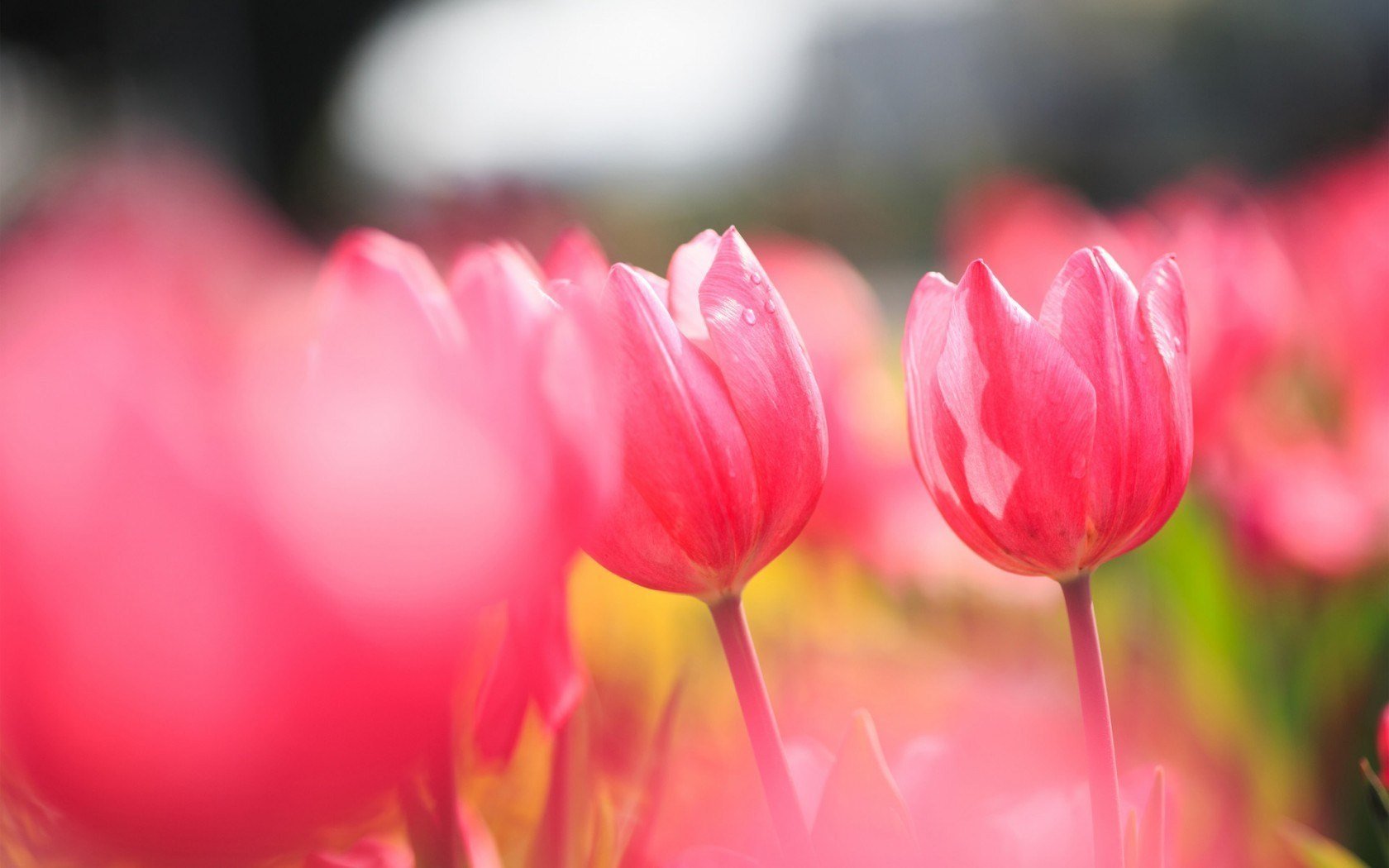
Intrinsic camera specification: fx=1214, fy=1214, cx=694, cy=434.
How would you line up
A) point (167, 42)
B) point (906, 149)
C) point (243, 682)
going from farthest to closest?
point (906, 149)
point (167, 42)
point (243, 682)

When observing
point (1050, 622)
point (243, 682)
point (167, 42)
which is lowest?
point (1050, 622)

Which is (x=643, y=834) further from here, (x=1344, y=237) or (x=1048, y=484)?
(x=1344, y=237)

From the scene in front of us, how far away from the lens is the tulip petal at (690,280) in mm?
193

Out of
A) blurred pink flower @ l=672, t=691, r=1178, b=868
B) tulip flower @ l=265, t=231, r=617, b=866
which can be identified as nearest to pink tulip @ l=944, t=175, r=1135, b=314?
blurred pink flower @ l=672, t=691, r=1178, b=868

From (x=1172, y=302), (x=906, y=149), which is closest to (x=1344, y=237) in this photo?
(x=1172, y=302)

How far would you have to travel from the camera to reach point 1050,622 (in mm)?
437

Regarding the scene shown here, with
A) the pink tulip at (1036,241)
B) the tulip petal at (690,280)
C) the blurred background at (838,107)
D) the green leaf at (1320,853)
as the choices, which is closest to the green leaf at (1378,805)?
the green leaf at (1320,853)

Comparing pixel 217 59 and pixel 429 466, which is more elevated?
pixel 217 59

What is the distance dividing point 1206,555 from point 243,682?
0.40 meters

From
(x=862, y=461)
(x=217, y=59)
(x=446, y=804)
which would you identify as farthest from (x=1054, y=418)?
(x=217, y=59)

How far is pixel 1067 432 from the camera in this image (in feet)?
0.57

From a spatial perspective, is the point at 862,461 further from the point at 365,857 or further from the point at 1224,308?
the point at 365,857

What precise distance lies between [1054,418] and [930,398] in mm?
19

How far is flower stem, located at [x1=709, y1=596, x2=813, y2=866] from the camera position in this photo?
169 mm
